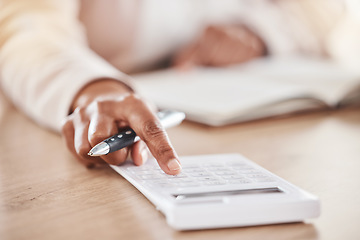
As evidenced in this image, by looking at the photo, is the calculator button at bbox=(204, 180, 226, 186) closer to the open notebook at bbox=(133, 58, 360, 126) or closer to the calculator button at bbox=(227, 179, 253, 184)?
the calculator button at bbox=(227, 179, 253, 184)

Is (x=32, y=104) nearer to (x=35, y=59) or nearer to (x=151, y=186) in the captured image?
(x=35, y=59)

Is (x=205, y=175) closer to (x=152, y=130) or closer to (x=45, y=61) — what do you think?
(x=152, y=130)

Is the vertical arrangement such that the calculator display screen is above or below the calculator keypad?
below

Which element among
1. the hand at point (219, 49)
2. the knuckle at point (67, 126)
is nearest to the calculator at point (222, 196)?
the knuckle at point (67, 126)

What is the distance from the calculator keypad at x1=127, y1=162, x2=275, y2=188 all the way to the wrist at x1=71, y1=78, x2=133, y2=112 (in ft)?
0.51

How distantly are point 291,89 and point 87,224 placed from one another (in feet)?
1.65

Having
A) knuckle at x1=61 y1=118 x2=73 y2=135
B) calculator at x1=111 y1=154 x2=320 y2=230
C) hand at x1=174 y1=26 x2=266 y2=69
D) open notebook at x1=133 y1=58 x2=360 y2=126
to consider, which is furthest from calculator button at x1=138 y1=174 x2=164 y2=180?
hand at x1=174 y1=26 x2=266 y2=69

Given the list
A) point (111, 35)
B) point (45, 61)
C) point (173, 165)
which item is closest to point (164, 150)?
point (173, 165)

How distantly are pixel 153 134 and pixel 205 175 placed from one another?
0.07 m

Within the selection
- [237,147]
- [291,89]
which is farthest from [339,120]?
[237,147]

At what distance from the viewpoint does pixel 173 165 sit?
415mm

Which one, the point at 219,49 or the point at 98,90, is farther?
the point at 219,49

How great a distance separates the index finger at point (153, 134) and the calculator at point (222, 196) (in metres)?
0.01

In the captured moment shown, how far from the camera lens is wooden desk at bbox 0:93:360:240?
0.34 meters
